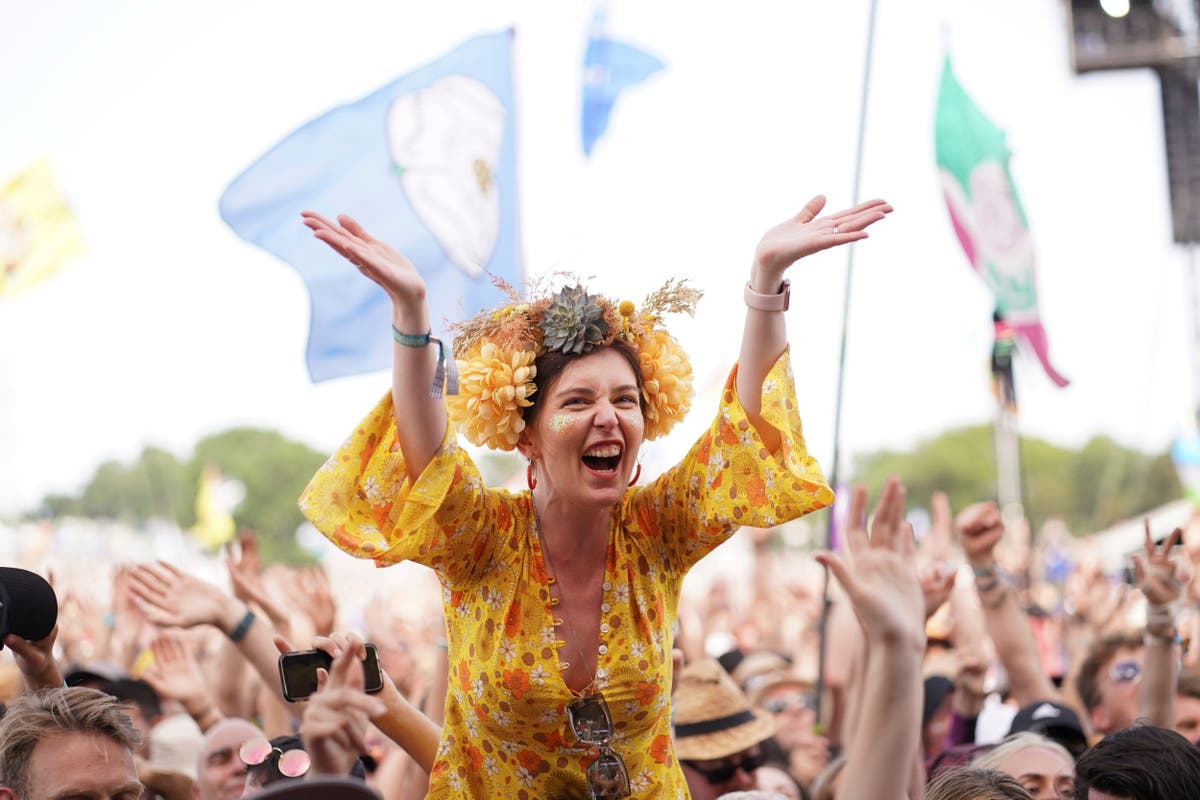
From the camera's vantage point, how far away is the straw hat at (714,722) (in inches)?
194

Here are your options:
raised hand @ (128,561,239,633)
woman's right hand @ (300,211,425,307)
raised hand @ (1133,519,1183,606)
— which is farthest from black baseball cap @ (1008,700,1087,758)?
woman's right hand @ (300,211,425,307)

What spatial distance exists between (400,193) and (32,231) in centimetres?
555

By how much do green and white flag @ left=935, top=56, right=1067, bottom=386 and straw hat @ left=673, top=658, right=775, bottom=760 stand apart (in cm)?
552

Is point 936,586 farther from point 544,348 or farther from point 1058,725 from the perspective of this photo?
point 544,348

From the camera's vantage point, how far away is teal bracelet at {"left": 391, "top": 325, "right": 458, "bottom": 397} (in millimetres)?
3004

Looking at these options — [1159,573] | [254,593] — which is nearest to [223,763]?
[254,593]

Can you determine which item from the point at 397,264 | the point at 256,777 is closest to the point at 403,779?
the point at 256,777

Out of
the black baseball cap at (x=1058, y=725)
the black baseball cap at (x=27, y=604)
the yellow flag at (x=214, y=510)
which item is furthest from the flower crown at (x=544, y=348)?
the yellow flag at (x=214, y=510)

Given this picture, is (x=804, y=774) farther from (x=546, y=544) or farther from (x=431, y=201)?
(x=431, y=201)

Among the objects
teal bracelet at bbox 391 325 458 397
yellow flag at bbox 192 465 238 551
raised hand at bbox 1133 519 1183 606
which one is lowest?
yellow flag at bbox 192 465 238 551

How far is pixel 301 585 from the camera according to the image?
18.2 feet

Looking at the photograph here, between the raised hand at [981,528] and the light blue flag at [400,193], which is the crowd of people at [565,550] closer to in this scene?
the raised hand at [981,528]

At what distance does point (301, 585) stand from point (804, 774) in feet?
7.45

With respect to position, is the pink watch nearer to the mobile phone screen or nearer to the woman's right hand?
the woman's right hand
